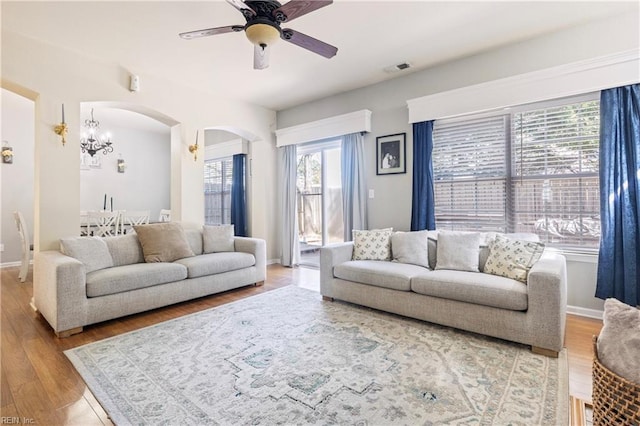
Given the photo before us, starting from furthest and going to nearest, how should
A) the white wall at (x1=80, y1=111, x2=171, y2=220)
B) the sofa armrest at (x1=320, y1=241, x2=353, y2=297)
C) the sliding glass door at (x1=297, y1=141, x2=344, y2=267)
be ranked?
the white wall at (x1=80, y1=111, x2=171, y2=220) < the sliding glass door at (x1=297, y1=141, x2=344, y2=267) < the sofa armrest at (x1=320, y1=241, x2=353, y2=297)

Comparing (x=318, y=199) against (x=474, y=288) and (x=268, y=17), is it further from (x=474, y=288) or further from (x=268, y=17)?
(x=268, y=17)

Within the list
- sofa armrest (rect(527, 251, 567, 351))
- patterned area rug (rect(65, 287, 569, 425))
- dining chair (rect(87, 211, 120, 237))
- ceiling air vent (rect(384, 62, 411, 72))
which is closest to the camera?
patterned area rug (rect(65, 287, 569, 425))

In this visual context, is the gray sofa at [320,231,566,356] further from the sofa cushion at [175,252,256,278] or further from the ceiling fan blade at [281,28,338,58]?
the ceiling fan blade at [281,28,338,58]

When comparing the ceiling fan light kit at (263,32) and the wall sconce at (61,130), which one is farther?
the wall sconce at (61,130)

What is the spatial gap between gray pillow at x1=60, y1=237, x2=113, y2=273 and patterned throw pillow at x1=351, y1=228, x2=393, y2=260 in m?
2.65

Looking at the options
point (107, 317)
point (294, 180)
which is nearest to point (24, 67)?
point (107, 317)

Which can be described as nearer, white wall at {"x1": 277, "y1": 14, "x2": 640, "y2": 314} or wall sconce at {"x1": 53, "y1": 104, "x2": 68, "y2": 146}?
white wall at {"x1": 277, "y1": 14, "x2": 640, "y2": 314}

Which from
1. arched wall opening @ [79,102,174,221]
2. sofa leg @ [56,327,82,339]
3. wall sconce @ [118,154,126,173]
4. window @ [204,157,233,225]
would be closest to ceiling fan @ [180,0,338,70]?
sofa leg @ [56,327,82,339]

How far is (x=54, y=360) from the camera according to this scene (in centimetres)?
225

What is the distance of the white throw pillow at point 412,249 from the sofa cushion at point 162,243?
2.49 m

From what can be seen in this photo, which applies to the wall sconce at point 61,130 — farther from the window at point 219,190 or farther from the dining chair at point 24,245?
the window at point 219,190

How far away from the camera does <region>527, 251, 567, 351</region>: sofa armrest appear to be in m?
2.23

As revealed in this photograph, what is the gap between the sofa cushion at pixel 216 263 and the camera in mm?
3552

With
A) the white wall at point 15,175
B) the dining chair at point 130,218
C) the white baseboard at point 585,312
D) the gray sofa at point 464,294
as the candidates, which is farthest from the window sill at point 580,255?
the white wall at point 15,175
